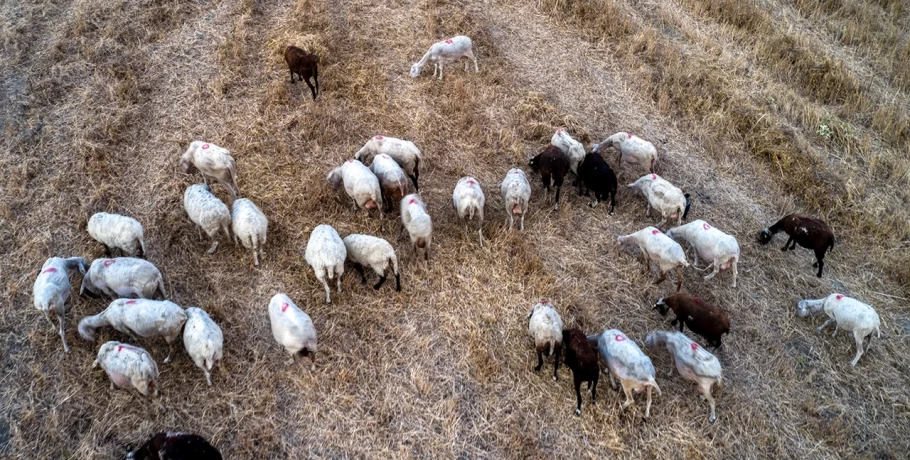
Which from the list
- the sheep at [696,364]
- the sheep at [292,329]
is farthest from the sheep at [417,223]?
the sheep at [696,364]

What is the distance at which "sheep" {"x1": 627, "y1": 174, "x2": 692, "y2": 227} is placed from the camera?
28.9 feet

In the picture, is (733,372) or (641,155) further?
(641,155)

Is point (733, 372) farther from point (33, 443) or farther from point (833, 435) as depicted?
point (33, 443)

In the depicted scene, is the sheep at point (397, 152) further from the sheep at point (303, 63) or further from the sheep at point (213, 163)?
the sheep at point (303, 63)

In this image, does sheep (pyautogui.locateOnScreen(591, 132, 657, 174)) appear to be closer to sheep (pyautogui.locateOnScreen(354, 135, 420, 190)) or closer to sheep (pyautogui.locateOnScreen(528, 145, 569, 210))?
sheep (pyautogui.locateOnScreen(528, 145, 569, 210))

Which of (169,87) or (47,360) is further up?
(169,87)

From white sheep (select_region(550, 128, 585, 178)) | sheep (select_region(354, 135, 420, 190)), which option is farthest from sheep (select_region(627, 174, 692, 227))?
sheep (select_region(354, 135, 420, 190))

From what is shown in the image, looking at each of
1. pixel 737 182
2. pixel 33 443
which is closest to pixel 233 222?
pixel 33 443

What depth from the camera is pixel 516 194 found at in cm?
854

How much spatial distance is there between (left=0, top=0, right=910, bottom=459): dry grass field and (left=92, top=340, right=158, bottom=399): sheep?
9.2 inches

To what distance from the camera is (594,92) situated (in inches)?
465

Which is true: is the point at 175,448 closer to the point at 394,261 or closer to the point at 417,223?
the point at 394,261

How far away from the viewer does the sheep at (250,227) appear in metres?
7.81

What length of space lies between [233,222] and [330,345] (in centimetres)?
226
